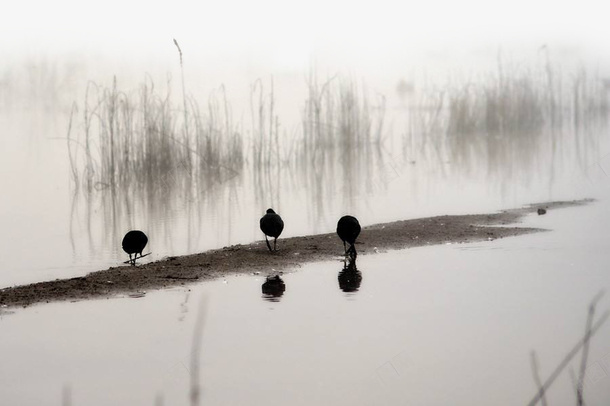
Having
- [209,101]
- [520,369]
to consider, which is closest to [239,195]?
[209,101]

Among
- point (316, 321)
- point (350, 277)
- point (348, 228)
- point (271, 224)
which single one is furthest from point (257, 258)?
point (316, 321)

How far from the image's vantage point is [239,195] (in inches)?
592

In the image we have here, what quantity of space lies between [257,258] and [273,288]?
134 centimetres

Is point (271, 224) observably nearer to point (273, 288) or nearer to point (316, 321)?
point (273, 288)

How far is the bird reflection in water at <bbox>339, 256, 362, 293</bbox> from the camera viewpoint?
6.85 m

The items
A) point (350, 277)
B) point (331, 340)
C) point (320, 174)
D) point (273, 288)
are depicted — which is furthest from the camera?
point (320, 174)

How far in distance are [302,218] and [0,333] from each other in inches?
258

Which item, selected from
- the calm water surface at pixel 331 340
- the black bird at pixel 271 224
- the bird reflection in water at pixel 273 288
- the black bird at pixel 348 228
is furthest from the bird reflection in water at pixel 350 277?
the black bird at pixel 271 224

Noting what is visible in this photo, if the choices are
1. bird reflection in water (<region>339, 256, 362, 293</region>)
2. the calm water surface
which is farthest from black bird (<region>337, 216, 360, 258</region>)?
the calm water surface

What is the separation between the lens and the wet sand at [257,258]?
272 inches

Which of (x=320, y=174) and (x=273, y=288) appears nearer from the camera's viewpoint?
(x=273, y=288)

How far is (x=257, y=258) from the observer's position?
823cm

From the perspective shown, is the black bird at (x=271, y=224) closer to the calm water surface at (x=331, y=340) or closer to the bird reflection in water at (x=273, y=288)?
the calm water surface at (x=331, y=340)

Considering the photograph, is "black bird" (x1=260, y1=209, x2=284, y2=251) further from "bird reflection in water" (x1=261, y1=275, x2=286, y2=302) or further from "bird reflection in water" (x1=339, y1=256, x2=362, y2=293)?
"bird reflection in water" (x1=261, y1=275, x2=286, y2=302)
